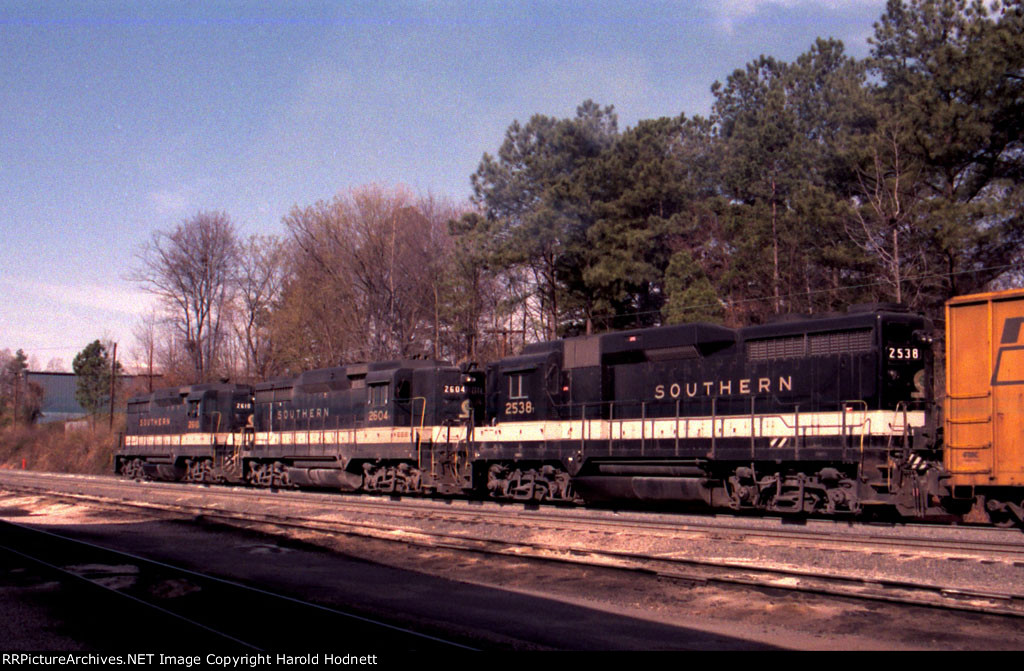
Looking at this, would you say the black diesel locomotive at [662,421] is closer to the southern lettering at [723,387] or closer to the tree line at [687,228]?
the southern lettering at [723,387]

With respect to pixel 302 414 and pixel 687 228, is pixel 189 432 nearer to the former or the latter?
pixel 302 414

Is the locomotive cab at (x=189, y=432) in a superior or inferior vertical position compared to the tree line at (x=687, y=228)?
inferior

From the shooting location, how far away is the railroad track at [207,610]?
6.63m

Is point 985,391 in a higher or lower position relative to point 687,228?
lower

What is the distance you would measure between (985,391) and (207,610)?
33.3 feet

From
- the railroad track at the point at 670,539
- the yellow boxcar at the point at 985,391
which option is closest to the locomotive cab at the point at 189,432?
the railroad track at the point at 670,539

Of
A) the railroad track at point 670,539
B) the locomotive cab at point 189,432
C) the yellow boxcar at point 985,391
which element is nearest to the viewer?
the railroad track at point 670,539

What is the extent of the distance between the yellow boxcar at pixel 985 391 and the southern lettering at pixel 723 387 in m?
2.66

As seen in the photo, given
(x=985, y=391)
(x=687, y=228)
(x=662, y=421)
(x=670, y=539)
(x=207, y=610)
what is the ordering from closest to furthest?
(x=207, y=610)
(x=985, y=391)
(x=670, y=539)
(x=662, y=421)
(x=687, y=228)

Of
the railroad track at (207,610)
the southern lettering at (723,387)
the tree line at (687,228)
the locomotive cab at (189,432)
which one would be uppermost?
the tree line at (687,228)

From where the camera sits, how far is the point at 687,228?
34438mm

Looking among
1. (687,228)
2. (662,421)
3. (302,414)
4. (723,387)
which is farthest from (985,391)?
(687,228)

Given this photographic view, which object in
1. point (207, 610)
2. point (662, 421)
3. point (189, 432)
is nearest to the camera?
point (207, 610)

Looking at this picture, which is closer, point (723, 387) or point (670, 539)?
point (670, 539)
